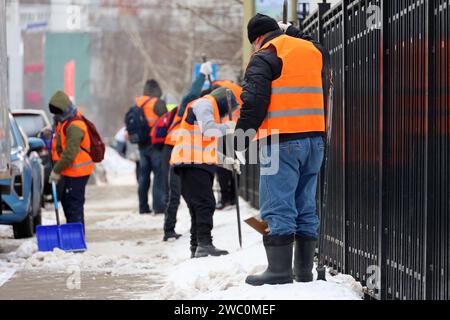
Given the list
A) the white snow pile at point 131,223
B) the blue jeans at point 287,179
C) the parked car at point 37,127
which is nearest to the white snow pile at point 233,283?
the blue jeans at point 287,179

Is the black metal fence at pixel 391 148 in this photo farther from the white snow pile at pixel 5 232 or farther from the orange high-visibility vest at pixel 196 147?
the white snow pile at pixel 5 232

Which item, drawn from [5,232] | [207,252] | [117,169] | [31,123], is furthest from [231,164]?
[117,169]

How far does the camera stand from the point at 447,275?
247 inches

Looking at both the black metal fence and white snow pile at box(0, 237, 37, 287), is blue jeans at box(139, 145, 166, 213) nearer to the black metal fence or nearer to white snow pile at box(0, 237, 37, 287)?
white snow pile at box(0, 237, 37, 287)

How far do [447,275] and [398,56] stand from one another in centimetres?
166

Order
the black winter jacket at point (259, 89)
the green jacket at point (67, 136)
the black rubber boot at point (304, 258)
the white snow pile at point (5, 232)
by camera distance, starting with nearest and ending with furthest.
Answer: the black winter jacket at point (259, 89) → the black rubber boot at point (304, 258) → the green jacket at point (67, 136) → the white snow pile at point (5, 232)

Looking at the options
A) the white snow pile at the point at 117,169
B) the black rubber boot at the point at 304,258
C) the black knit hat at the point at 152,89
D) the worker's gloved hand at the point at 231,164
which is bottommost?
the white snow pile at the point at 117,169

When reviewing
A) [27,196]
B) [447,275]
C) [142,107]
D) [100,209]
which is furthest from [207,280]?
[100,209]

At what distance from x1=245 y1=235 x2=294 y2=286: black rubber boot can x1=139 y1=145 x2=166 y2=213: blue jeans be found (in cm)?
981

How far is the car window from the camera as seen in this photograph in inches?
824

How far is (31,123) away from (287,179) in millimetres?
14347

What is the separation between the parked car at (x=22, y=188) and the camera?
13.0 m

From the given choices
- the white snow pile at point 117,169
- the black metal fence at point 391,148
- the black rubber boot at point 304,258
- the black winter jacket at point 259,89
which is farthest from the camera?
the white snow pile at point 117,169

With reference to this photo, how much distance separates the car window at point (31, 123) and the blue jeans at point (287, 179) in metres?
13.7
